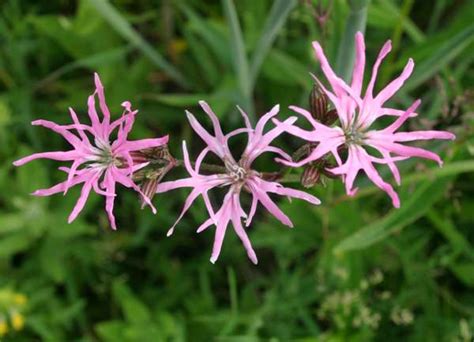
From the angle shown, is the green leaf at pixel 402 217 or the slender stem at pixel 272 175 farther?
the green leaf at pixel 402 217

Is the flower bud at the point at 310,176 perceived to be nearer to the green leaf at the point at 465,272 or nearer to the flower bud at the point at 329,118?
the flower bud at the point at 329,118

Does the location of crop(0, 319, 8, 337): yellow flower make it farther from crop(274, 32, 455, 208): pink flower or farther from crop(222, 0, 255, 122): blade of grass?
crop(274, 32, 455, 208): pink flower

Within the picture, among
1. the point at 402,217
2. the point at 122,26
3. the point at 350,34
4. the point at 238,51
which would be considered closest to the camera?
the point at 350,34

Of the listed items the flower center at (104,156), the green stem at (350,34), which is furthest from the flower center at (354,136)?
→ the flower center at (104,156)

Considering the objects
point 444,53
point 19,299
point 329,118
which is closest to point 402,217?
point 444,53

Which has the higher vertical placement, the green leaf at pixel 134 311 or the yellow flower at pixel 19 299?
the yellow flower at pixel 19 299

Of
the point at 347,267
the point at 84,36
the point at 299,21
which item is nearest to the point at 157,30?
the point at 84,36

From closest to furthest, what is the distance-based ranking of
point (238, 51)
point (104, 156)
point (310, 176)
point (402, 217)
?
point (310, 176) < point (104, 156) < point (402, 217) < point (238, 51)

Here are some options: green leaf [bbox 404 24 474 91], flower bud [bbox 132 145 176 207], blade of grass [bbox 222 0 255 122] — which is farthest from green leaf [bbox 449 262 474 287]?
flower bud [bbox 132 145 176 207]

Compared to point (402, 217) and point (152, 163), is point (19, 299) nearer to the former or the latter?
point (152, 163)
